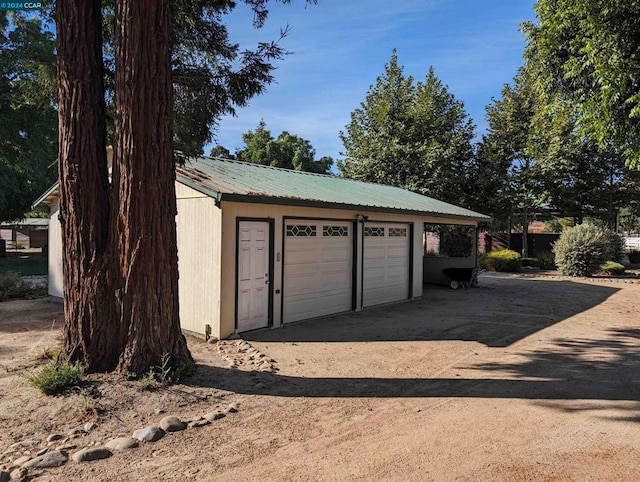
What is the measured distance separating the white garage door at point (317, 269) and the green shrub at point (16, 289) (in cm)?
779

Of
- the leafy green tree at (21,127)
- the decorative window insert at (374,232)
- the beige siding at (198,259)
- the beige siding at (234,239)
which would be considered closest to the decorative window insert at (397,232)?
the decorative window insert at (374,232)

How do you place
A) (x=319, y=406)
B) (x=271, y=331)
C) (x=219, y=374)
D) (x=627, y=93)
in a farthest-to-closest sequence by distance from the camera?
(x=627, y=93), (x=271, y=331), (x=219, y=374), (x=319, y=406)

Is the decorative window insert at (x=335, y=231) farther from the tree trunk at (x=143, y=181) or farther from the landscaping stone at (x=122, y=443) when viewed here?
the landscaping stone at (x=122, y=443)

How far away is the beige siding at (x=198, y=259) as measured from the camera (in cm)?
757

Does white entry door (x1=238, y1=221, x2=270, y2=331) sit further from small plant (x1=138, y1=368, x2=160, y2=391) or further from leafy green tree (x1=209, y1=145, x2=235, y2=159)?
leafy green tree (x1=209, y1=145, x2=235, y2=159)

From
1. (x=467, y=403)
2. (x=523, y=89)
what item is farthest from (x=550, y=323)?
(x=523, y=89)

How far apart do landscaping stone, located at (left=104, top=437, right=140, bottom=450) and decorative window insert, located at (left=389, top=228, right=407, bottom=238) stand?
8.65m

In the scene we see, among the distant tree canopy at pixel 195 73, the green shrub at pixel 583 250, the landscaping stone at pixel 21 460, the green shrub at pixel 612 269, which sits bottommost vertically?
the landscaping stone at pixel 21 460

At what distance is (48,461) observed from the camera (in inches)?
140

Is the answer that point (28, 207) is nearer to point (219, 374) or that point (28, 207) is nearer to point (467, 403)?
point (219, 374)

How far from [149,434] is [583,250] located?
1945 centimetres

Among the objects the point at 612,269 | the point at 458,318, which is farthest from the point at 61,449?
the point at 612,269

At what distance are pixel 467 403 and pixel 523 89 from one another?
23.5m

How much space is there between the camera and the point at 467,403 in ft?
16.1
